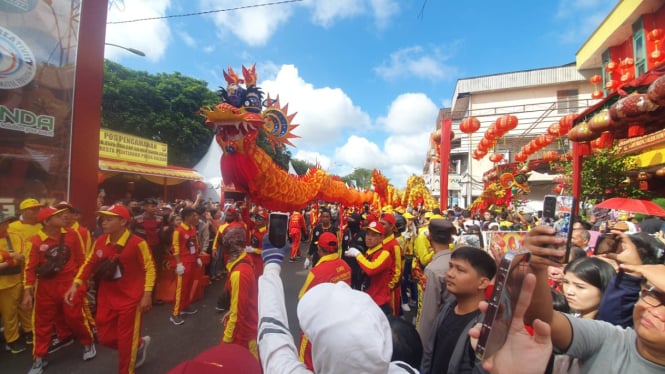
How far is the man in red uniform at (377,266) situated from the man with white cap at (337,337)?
1.94m

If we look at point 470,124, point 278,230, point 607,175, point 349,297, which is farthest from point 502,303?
point 607,175

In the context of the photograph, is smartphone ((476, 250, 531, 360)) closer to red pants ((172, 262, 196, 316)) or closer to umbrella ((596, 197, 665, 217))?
red pants ((172, 262, 196, 316))

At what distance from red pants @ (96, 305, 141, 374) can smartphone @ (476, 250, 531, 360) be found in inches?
120

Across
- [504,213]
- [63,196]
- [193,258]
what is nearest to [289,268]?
[193,258]

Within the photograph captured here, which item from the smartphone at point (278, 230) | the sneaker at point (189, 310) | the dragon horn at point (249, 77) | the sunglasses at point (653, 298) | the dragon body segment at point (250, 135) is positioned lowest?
the sneaker at point (189, 310)

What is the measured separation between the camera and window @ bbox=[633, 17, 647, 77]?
848 centimetres

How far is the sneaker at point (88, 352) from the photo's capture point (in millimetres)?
3199

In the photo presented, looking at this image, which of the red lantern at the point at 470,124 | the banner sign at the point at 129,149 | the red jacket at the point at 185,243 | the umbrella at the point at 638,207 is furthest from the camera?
the banner sign at the point at 129,149

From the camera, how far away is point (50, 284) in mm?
3160

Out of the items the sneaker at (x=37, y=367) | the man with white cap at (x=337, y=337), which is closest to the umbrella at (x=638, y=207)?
the man with white cap at (x=337, y=337)

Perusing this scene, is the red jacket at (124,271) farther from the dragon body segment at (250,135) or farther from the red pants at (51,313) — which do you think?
the dragon body segment at (250,135)

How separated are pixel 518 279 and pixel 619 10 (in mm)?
13319

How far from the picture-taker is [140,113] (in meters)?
15.6

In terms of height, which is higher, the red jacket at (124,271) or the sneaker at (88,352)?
the red jacket at (124,271)
